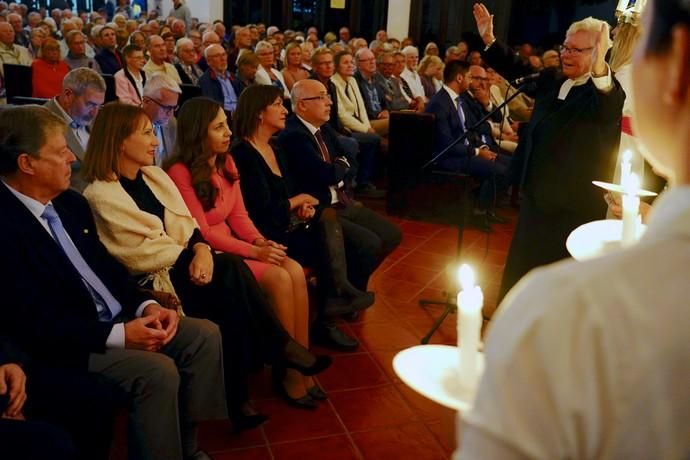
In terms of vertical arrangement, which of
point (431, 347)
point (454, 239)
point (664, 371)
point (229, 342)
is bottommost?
point (454, 239)

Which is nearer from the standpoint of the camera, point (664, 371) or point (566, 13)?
point (664, 371)

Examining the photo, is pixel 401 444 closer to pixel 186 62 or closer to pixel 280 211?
pixel 280 211

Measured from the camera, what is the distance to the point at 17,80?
5.71 meters

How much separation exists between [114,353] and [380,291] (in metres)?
2.02

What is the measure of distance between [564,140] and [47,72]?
452cm

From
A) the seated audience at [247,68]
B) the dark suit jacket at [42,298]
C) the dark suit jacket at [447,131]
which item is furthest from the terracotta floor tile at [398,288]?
the seated audience at [247,68]

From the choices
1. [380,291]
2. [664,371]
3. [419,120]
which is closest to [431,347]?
[664,371]

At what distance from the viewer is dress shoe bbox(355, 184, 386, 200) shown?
6027 millimetres

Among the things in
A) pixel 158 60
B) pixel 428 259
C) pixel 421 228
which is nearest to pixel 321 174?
pixel 428 259

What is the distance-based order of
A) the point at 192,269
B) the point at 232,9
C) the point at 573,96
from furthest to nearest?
the point at 232,9, the point at 573,96, the point at 192,269

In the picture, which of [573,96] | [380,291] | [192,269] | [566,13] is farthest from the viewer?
[566,13]

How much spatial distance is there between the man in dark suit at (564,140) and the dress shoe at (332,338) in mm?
851

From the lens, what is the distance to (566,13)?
38.3 feet

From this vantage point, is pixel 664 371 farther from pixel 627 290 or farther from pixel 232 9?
pixel 232 9
